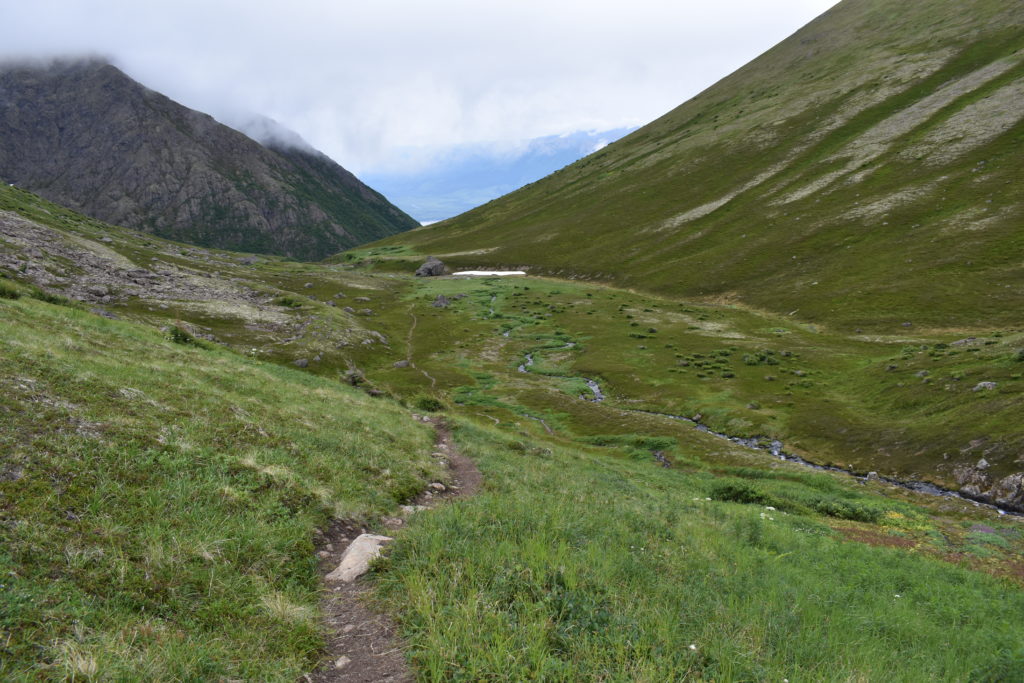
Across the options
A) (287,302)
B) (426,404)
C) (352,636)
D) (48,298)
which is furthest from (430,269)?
(352,636)

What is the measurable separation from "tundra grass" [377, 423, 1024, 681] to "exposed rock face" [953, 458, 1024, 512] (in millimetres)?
19931

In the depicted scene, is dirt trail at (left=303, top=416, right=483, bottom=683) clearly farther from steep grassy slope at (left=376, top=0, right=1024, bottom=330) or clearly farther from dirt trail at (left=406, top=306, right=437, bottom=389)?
steep grassy slope at (left=376, top=0, right=1024, bottom=330)

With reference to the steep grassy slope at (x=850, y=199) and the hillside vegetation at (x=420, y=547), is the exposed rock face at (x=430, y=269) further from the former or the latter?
the hillside vegetation at (x=420, y=547)

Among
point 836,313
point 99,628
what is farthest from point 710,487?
point 836,313

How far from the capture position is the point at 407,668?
5.96 m

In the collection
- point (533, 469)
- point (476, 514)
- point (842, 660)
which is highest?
point (476, 514)

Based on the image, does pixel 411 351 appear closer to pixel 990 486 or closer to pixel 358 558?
pixel 990 486

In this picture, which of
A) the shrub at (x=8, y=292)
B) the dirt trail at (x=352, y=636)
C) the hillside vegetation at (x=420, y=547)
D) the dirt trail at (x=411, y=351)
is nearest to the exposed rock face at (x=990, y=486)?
the hillside vegetation at (x=420, y=547)

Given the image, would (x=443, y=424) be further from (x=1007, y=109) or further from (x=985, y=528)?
(x=1007, y=109)

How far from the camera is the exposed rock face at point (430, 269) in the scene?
6393 inches

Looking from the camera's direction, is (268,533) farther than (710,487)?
No

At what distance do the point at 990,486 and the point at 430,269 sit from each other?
491 feet

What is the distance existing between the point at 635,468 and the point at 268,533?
2899cm

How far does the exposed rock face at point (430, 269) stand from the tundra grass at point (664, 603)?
152m
